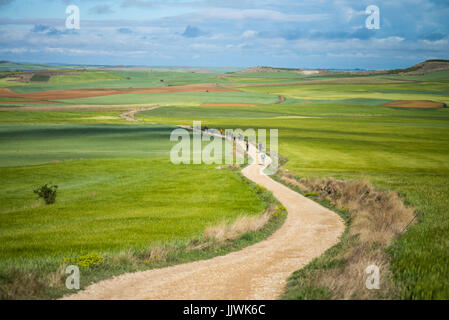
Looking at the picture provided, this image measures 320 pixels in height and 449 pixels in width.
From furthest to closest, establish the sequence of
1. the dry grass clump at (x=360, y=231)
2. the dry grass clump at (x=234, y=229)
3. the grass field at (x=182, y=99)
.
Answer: the grass field at (x=182, y=99), the dry grass clump at (x=234, y=229), the dry grass clump at (x=360, y=231)

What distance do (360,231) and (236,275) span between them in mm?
7235

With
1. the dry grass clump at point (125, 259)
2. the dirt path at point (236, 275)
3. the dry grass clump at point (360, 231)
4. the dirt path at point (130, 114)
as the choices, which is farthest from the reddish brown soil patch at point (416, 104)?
the dry grass clump at point (125, 259)

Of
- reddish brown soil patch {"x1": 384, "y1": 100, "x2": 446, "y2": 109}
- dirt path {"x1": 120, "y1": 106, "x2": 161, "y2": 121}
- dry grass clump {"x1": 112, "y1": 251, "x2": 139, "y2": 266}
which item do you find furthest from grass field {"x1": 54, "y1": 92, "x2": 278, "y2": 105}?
dry grass clump {"x1": 112, "y1": 251, "x2": 139, "y2": 266}

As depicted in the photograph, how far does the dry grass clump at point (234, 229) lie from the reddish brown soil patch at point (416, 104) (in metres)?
118

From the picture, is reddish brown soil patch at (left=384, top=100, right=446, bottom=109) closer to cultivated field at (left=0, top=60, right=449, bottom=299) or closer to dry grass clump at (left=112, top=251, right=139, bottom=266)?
cultivated field at (left=0, top=60, right=449, bottom=299)

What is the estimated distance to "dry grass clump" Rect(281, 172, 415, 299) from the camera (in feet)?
34.6

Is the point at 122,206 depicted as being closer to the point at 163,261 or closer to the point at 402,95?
the point at 163,261

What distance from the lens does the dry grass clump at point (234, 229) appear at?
17.6 meters

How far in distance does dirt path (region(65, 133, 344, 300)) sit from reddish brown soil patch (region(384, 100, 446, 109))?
118 metres

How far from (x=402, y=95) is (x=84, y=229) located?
154 metres

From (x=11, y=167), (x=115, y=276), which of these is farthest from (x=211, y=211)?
(x=11, y=167)

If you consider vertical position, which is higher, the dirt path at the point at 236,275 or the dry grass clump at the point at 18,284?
the dry grass clump at the point at 18,284

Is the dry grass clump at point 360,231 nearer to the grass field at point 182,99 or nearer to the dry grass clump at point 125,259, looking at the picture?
the dry grass clump at point 125,259

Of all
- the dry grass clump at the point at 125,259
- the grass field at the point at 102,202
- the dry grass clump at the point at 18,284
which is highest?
the dry grass clump at the point at 18,284
